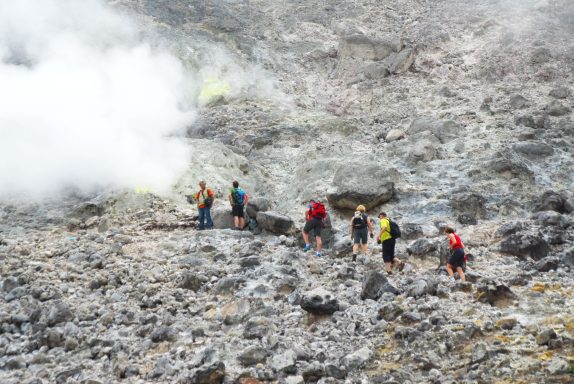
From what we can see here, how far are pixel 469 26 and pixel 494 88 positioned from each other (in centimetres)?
560

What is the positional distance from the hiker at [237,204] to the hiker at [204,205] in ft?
1.42

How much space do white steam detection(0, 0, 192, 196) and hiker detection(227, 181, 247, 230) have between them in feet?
8.00

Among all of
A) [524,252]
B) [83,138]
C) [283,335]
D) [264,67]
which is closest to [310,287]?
[283,335]

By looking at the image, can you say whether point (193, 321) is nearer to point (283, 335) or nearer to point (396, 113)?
point (283, 335)

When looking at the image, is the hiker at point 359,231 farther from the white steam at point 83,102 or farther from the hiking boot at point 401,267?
the white steam at point 83,102

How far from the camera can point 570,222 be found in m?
10.7

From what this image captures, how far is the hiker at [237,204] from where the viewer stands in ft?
39.4

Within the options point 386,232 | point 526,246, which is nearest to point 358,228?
point 386,232

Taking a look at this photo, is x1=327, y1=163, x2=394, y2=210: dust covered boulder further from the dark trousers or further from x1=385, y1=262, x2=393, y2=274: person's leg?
x1=385, y1=262, x2=393, y2=274: person's leg

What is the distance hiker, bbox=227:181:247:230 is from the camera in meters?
12.0

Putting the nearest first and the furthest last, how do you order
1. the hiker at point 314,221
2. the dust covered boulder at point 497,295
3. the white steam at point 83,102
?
the dust covered boulder at point 497,295 < the hiker at point 314,221 < the white steam at point 83,102

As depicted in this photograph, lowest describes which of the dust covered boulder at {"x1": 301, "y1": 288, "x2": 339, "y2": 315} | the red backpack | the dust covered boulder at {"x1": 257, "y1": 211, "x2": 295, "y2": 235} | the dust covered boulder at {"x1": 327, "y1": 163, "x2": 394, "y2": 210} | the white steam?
the dust covered boulder at {"x1": 301, "y1": 288, "x2": 339, "y2": 315}

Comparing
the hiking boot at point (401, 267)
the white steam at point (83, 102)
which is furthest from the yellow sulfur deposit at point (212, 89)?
the hiking boot at point (401, 267)

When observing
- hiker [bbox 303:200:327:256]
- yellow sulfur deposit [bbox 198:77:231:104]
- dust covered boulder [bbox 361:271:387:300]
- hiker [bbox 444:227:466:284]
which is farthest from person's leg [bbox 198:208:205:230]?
yellow sulfur deposit [bbox 198:77:231:104]
